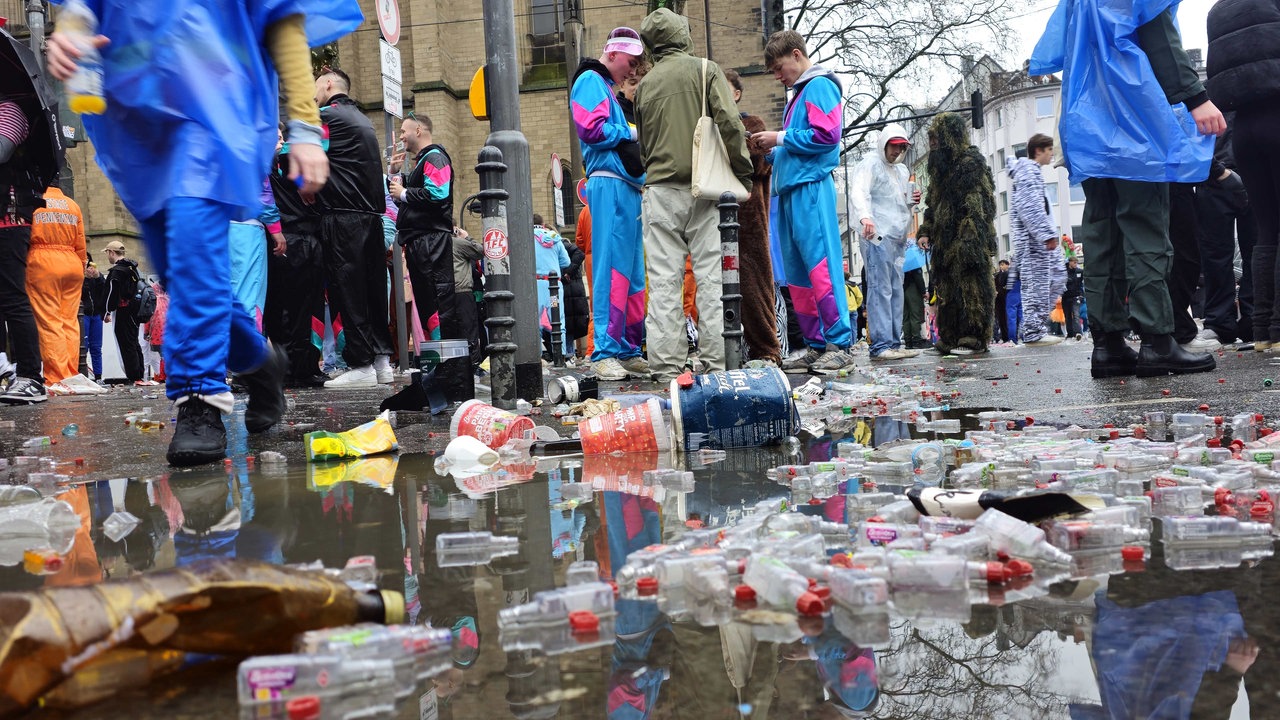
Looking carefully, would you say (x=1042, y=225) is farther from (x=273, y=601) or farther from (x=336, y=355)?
(x=273, y=601)

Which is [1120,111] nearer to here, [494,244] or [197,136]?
[494,244]

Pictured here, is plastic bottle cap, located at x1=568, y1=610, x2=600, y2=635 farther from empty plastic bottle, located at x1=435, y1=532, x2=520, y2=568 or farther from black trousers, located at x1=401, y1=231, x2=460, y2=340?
black trousers, located at x1=401, y1=231, x2=460, y2=340

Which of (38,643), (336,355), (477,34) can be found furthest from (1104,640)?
(477,34)

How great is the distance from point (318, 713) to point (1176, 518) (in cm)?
150

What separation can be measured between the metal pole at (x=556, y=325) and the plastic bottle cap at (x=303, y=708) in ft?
37.9

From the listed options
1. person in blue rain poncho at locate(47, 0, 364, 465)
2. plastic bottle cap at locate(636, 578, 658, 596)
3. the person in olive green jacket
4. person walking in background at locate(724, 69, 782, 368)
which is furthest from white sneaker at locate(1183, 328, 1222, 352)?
plastic bottle cap at locate(636, 578, 658, 596)

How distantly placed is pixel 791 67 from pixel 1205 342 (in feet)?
14.0

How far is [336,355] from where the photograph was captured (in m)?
12.9

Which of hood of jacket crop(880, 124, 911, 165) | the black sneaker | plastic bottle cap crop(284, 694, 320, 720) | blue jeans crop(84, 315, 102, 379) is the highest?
hood of jacket crop(880, 124, 911, 165)

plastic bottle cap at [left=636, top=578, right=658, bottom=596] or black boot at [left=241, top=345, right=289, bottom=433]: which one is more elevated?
black boot at [left=241, top=345, right=289, bottom=433]

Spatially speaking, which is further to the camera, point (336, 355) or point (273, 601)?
point (336, 355)

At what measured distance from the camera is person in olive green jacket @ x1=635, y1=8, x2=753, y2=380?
669cm

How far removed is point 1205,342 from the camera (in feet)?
29.1

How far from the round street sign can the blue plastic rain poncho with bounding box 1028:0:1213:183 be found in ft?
16.9
